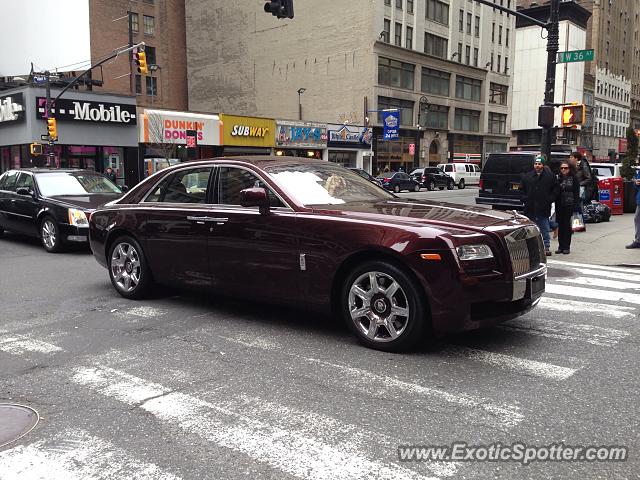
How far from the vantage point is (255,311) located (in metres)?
6.37

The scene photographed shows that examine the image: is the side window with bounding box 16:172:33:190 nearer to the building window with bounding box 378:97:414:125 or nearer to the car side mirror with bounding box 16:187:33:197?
the car side mirror with bounding box 16:187:33:197

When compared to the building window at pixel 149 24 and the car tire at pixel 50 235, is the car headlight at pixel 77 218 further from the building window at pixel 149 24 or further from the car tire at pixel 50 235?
the building window at pixel 149 24

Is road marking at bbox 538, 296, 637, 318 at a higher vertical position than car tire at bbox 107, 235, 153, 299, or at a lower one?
lower

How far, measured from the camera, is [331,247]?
202 inches

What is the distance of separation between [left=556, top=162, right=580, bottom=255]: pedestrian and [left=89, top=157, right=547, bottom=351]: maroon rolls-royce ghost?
570 centimetres

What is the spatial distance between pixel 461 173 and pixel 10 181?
40.5 metres

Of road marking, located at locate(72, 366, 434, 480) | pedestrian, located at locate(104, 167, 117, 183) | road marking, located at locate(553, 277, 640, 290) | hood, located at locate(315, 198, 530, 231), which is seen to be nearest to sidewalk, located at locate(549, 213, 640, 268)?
road marking, located at locate(553, 277, 640, 290)

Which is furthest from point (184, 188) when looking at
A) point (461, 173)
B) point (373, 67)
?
point (373, 67)

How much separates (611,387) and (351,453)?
2.15m

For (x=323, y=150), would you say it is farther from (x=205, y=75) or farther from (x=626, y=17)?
(x=626, y=17)

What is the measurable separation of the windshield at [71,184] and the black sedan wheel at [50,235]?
0.61 metres

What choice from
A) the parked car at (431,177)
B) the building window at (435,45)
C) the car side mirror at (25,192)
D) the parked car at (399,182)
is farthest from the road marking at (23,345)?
the building window at (435,45)

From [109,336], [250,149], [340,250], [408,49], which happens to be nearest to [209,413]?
[340,250]

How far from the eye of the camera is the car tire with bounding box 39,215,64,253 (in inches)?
435
